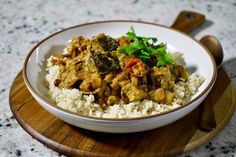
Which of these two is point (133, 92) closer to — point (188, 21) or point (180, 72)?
point (180, 72)

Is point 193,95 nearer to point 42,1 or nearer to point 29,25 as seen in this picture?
point 29,25

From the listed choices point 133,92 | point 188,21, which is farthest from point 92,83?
point 188,21

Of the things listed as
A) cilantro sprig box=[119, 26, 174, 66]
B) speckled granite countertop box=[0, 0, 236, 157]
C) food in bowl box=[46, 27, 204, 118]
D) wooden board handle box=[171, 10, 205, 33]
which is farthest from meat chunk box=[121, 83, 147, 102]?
wooden board handle box=[171, 10, 205, 33]

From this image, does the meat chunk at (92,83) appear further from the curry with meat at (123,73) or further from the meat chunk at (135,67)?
the meat chunk at (135,67)

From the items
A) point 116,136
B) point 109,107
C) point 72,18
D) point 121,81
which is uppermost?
point 121,81

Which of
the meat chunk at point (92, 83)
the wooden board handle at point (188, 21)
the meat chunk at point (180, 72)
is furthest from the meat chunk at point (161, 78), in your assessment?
the wooden board handle at point (188, 21)

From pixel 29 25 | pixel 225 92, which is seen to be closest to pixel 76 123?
pixel 225 92
